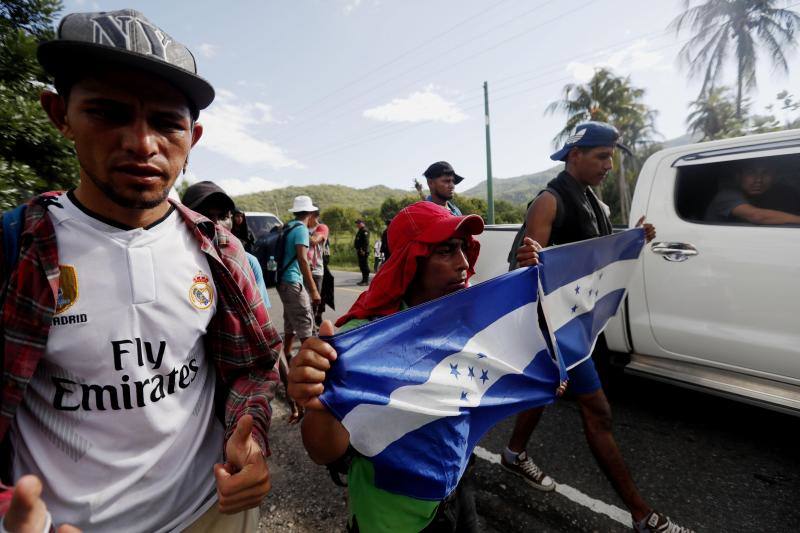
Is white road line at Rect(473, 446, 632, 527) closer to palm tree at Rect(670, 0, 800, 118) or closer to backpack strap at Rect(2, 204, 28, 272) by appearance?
backpack strap at Rect(2, 204, 28, 272)

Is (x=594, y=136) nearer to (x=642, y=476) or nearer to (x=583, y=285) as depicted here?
(x=583, y=285)

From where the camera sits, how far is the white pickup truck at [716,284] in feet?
8.38

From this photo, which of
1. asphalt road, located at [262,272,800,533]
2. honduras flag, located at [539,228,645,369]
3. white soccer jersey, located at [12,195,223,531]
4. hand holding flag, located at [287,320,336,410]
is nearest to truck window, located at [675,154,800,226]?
honduras flag, located at [539,228,645,369]

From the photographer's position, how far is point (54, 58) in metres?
0.88

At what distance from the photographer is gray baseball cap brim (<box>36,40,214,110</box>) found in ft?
2.82

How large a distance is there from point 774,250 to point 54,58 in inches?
144

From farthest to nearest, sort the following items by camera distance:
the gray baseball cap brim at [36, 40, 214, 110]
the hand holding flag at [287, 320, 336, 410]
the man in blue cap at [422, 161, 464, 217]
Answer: the man in blue cap at [422, 161, 464, 217] → the hand holding flag at [287, 320, 336, 410] → the gray baseball cap brim at [36, 40, 214, 110]

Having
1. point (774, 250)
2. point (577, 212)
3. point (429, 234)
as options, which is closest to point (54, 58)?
point (429, 234)

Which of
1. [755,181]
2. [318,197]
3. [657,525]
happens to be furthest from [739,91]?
[318,197]

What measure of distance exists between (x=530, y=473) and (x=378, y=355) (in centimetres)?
182

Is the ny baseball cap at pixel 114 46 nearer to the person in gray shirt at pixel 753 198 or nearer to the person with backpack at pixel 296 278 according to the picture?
the person with backpack at pixel 296 278

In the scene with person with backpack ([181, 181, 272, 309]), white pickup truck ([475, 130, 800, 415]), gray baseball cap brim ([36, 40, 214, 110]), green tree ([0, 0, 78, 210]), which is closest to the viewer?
gray baseball cap brim ([36, 40, 214, 110])

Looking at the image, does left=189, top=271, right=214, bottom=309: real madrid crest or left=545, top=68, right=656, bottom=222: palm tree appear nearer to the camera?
left=189, top=271, right=214, bottom=309: real madrid crest

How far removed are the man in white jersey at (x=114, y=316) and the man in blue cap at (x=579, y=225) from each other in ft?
6.04
